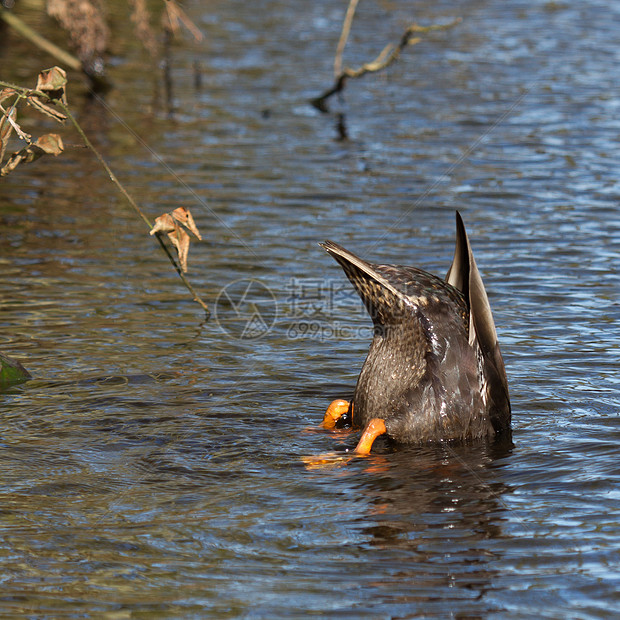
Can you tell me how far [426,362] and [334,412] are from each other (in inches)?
24.1

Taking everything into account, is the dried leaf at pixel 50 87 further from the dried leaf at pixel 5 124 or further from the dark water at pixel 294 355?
the dark water at pixel 294 355

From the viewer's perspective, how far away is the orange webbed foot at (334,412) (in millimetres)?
5367

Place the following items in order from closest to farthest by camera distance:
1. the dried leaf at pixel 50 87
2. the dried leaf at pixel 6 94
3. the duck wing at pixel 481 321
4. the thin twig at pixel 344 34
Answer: the duck wing at pixel 481 321 → the dried leaf at pixel 6 94 → the dried leaf at pixel 50 87 → the thin twig at pixel 344 34

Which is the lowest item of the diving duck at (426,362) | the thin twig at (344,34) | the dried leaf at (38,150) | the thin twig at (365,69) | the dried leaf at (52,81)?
the diving duck at (426,362)

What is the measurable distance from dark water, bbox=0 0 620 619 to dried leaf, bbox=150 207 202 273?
763mm

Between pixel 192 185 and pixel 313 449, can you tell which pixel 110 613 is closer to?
pixel 313 449

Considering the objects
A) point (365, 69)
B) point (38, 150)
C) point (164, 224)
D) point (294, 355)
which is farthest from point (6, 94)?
point (365, 69)

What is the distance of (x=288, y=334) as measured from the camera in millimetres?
6961

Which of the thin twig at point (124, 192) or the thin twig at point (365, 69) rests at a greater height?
the thin twig at point (365, 69)

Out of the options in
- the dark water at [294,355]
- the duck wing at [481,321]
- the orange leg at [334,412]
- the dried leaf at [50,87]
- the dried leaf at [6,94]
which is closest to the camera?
the dark water at [294,355]

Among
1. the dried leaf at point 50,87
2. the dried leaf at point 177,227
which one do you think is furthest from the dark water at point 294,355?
the dried leaf at point 50,87

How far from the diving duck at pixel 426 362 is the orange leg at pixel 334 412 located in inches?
7.3

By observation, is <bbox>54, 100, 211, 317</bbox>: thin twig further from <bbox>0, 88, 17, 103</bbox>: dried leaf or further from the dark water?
the dark water

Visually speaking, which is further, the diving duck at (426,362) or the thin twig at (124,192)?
the thin twig at (124,192)
